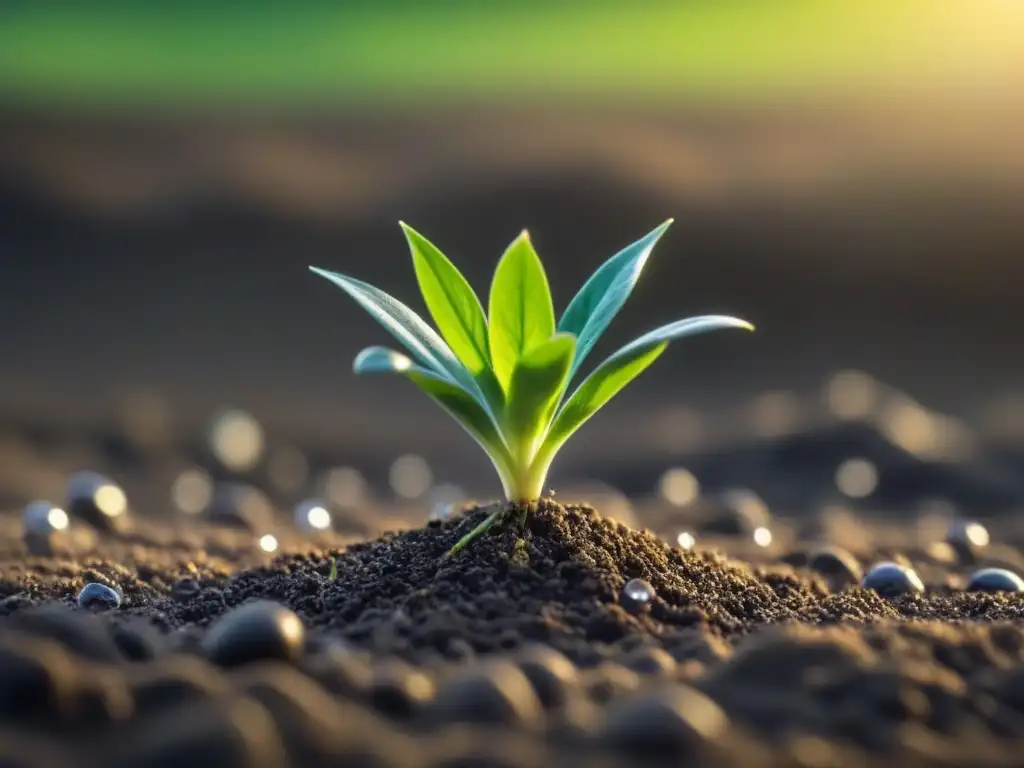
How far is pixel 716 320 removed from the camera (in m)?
2.28

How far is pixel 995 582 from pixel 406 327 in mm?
1725

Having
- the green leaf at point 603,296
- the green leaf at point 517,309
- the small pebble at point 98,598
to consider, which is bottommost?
the small pebble at point 98,598

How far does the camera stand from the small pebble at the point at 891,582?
2869 millimetres

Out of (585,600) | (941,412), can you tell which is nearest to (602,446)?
(941,412)

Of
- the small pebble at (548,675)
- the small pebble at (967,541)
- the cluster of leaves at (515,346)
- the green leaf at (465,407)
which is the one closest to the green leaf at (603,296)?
the cluster of leaves at (515,346)

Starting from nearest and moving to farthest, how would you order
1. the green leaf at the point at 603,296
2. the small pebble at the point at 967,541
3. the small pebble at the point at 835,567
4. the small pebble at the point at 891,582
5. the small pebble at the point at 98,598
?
the green leaf at the point at 603,296 < the small pebble at the point at 98,598 < the small pebble at the point at 891,582 < the small pebble at the point at 835,567 < the small pebble at the point at 967,541

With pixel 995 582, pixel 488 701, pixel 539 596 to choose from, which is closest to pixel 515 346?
pixel 539 596

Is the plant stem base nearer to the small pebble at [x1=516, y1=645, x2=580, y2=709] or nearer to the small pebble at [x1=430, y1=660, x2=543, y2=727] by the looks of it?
the small pebble at [x1=516, y1=645, x2=580, y2=709]

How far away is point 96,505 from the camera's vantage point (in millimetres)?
3857

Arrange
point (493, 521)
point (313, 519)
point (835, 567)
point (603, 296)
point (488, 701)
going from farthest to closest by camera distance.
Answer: point (313, 519) < point (835, 567) < point (603, 296) < point (493, 521) < point (488, 701)

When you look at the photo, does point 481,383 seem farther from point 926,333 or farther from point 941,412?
point 926,333

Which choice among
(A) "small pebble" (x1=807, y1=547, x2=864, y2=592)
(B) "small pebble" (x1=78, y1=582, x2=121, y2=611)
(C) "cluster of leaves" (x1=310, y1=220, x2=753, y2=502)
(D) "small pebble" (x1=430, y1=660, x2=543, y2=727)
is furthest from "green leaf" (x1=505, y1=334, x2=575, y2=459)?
(A) "small pebble" (x1=807, y1=547, x2=864, y2=592)

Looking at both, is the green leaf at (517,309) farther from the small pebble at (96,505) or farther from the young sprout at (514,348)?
the small pebble at (96,505)

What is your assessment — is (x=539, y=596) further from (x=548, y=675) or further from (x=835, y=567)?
(x=835, y=567)
